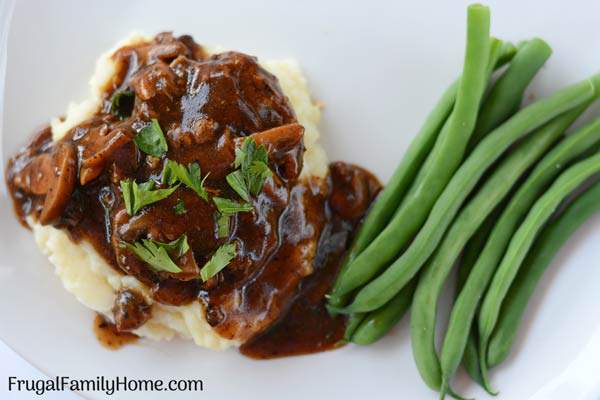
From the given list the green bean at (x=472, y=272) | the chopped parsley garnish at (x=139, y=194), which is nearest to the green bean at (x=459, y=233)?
the green bean at (x=472, y=272)

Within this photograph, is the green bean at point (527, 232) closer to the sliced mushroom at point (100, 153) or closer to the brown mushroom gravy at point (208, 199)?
the brown mushroom gravy at point (208, 199)

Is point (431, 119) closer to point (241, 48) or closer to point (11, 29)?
point (241, 48)

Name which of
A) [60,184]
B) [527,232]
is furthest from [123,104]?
[527,232]

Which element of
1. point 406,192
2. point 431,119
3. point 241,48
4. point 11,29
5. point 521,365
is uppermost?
point 11,29

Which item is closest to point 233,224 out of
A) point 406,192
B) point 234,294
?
point 234,294

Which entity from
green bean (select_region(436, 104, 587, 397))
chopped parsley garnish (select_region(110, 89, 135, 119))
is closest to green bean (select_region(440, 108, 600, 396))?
green bean (select_region(436, 104, 587, 397))
